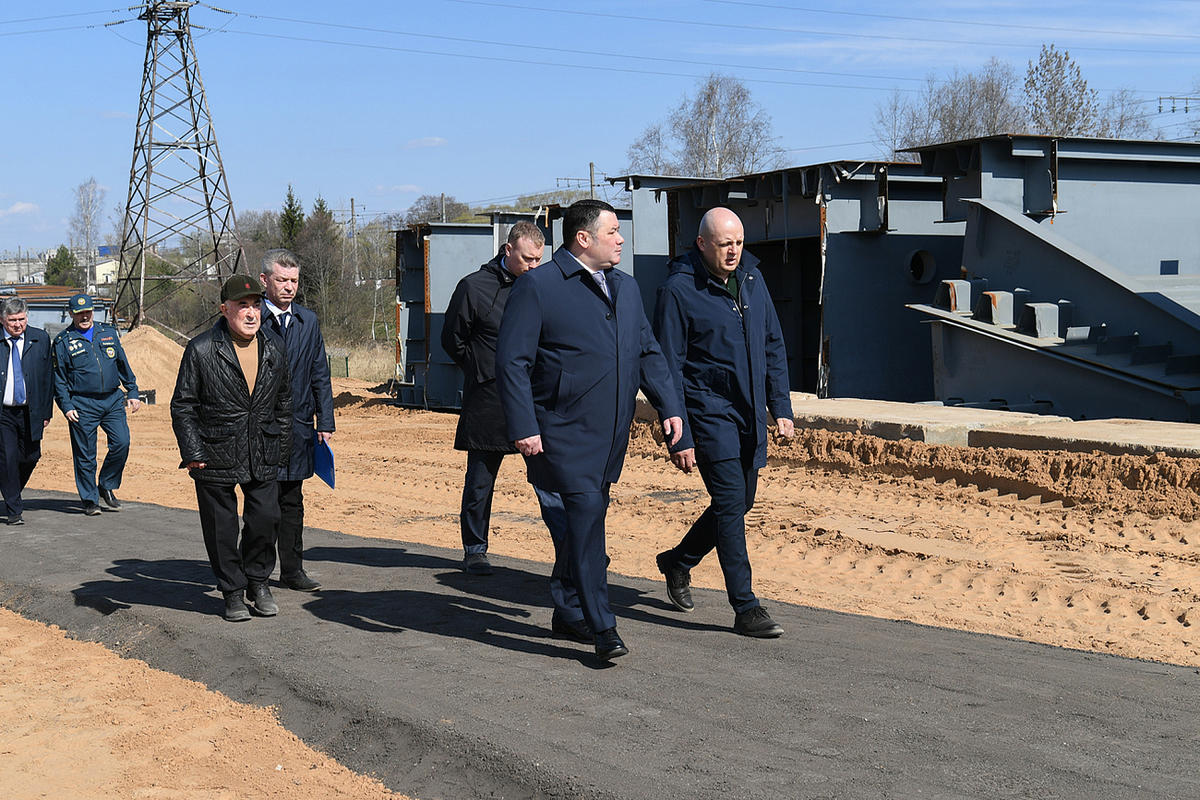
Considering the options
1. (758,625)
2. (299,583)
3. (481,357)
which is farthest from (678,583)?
(299,583)

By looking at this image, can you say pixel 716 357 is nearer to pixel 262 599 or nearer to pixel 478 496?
pixel 478 496

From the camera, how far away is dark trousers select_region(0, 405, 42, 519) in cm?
1000

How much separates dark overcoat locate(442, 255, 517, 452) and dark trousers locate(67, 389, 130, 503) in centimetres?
465

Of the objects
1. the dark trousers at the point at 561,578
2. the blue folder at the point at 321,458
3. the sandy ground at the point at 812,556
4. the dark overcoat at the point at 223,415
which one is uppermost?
the dark overcoat at the point at 223,415

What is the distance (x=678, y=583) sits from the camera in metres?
6.34

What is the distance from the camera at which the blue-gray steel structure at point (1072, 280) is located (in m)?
12.1

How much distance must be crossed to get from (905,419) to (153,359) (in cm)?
2121

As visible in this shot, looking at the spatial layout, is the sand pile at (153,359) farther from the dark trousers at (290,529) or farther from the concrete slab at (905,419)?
the dark trousers at (290,529)

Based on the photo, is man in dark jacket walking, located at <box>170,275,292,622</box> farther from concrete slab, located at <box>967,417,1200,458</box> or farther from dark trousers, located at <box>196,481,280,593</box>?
concrete slab, located at <box>967,417,1200,458</box>

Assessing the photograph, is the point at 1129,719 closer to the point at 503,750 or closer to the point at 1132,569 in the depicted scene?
the point at 503,750

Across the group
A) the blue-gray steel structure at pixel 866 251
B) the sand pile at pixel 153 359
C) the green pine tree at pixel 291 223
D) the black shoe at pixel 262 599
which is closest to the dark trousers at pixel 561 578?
the black shoe at pixel 262 599

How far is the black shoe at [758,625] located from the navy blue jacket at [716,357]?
0.73 m

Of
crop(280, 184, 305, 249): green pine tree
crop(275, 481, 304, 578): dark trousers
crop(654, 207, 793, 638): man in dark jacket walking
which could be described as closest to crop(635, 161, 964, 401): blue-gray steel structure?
crop(275, 481, 304, 578): dark trousers

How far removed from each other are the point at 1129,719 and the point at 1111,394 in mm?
8413
